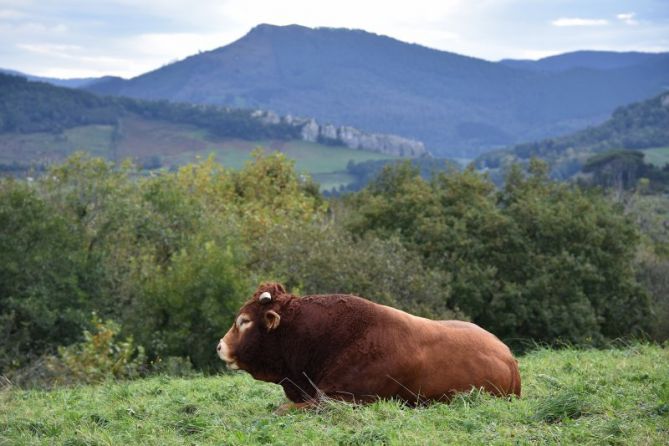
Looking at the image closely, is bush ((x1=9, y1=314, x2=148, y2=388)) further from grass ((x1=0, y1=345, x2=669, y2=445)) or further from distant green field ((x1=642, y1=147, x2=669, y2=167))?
distant green field ((x1=642, y1=147, x2=669, y2=167))

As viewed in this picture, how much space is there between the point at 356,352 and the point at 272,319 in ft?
3.80

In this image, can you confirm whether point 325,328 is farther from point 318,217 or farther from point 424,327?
point 318,217

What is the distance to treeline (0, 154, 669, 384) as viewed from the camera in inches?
1165

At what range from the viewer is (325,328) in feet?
33.8

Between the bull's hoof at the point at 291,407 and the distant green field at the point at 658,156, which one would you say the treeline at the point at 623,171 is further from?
the bull's hoof at the point at 291,407

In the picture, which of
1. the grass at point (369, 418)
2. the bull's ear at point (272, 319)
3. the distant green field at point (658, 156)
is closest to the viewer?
the grass at point (369, 418)

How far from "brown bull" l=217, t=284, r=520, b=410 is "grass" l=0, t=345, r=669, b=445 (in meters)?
0.40

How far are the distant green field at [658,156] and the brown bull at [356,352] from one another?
173 metres

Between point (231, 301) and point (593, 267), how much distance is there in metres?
18.0

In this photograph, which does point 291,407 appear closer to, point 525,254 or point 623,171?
point 525,254

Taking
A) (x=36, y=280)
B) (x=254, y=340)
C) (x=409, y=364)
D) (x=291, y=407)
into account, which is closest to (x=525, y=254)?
(x=36, y=280)

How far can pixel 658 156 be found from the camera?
184m

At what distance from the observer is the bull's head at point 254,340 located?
10625 millimetres

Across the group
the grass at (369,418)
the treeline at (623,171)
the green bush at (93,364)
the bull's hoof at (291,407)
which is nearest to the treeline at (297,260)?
the green bush at (93,364)
